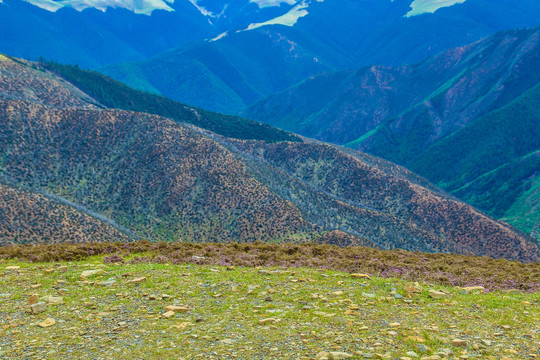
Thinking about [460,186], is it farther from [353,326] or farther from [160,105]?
[353,326]

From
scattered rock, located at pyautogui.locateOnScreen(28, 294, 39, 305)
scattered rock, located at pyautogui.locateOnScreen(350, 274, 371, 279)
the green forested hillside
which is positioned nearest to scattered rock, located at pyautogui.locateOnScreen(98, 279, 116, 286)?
scattered rock, located at pyautogui.locateOnScreen(28, 294, 39, 305)

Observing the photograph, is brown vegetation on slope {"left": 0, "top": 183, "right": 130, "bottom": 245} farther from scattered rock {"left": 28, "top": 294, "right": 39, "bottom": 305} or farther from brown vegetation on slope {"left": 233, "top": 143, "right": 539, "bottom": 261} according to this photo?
brown vegetation on slope {"left": 233, "top": 143, "right": 539, "bottom": 261}

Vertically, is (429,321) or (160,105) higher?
(160,105)

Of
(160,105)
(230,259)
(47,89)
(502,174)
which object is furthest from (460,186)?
(230,259)

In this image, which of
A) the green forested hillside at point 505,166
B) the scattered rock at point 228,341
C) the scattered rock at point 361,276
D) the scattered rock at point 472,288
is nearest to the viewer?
the scattered rock at point 228,341

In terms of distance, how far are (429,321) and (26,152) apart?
6735 cm

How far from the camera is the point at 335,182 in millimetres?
102875

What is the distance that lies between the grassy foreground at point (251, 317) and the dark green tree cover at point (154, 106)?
110151mm

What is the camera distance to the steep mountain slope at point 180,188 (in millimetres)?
65750

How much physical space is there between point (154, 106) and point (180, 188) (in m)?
73.3

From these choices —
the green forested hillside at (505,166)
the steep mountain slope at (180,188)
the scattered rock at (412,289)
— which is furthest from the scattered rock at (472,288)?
the green forested hillside at (505,166)

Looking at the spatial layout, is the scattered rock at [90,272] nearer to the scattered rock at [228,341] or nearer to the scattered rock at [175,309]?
the scattered rock at [175,309]

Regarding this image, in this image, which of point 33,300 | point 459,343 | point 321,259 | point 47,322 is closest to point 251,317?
point 459,343

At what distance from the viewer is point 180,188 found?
238ft
